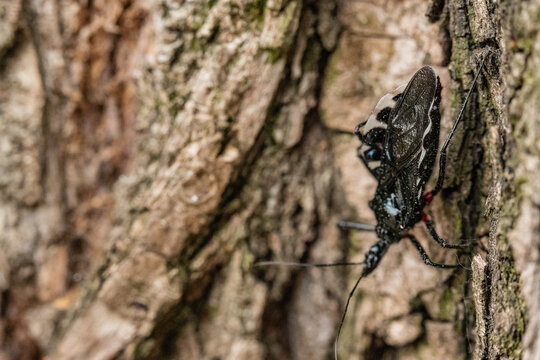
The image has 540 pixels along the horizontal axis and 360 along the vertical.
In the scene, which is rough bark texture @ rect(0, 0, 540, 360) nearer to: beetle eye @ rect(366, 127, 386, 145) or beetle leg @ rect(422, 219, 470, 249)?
beetle leg @ rect(422, 219, 470, 249)

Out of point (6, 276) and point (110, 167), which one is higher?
point (110, 167)

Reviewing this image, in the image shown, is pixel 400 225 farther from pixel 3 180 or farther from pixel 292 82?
pixel 3 180

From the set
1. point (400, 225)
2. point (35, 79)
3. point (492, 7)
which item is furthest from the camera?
point (35, 79)

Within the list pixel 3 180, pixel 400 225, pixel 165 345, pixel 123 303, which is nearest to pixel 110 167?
pixel 3 180

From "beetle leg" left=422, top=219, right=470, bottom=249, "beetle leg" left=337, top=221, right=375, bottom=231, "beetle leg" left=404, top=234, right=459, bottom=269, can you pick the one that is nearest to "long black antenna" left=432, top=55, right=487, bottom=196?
"beetle leg" left=422, top=219, right=470, bottom=249

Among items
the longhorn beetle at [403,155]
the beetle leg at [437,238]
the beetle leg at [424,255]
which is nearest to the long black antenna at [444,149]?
the longhorn beetle at [403,155]

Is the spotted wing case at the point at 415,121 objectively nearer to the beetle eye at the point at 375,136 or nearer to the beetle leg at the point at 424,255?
the beetle eye at the point at 375,136

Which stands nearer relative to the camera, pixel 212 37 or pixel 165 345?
pixel 212 37
